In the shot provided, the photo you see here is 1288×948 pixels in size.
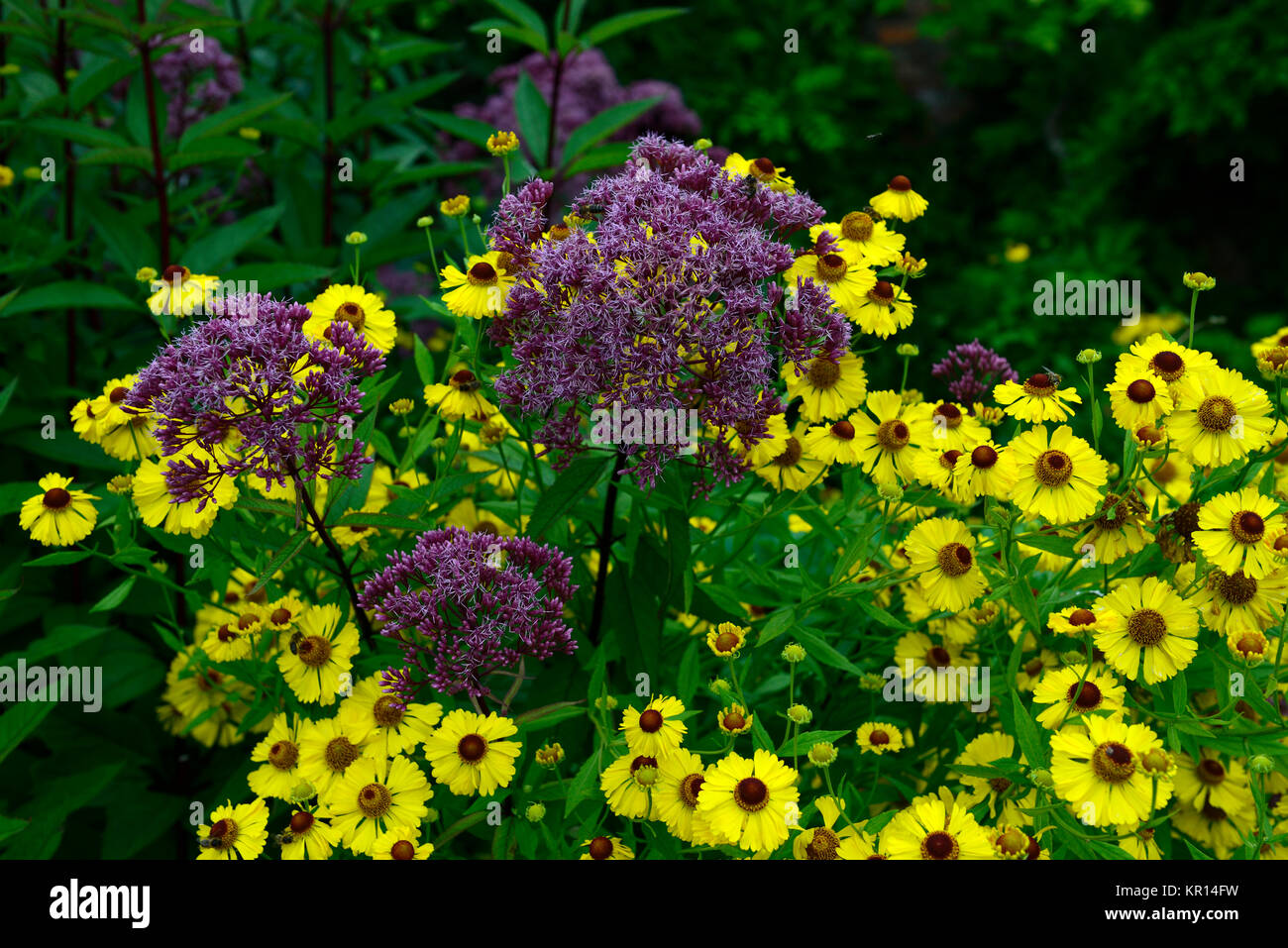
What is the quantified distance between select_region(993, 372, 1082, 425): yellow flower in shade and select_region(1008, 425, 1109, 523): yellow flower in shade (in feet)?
0.19

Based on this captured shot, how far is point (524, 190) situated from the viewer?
1.52 metres

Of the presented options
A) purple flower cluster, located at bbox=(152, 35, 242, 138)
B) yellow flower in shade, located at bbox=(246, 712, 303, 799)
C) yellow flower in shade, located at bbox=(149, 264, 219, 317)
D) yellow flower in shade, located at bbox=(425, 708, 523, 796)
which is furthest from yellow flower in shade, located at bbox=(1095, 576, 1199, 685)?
purple flower cluster, located at bbox=(152, 35, 242, 138)

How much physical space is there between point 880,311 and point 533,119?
1229 mm

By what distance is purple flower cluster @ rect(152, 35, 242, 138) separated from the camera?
2752 millimetres

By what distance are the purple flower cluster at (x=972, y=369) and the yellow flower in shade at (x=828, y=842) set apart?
0.75 m

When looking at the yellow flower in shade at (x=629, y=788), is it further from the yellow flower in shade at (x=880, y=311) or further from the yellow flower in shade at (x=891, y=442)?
the yellow flower in shade at (x=880, y=311)

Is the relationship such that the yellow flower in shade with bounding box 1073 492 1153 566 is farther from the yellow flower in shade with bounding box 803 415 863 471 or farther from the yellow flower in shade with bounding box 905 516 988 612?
the yellow flower in shade with bounding box 803 415 863 471

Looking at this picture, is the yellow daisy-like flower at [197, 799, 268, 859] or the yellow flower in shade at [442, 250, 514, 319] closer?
the yellow daisy-like flower at [197, 799, 268, 859]

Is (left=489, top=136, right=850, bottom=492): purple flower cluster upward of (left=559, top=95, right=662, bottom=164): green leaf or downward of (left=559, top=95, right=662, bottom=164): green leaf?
downward

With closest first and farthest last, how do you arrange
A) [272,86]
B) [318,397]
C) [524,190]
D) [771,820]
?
[771,820] < [318,397] < [524,190] < [272,86]
